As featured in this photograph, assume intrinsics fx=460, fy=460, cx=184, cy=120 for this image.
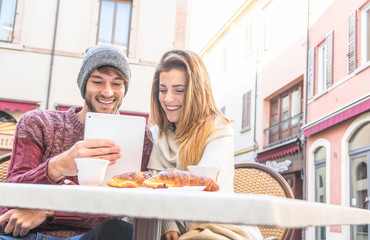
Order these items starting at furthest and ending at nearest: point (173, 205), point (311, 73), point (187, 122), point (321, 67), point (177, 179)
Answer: point (311, 73) < point (321, 67) < point (187, 122) < point (177, 179) < point (173, 205)

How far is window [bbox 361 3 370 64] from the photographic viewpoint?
9.03 m

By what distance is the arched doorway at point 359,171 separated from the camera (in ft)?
29.0

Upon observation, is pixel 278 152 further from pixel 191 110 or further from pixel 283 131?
pixel 191 110

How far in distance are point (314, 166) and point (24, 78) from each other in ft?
23.7

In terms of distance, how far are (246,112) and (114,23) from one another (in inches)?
279

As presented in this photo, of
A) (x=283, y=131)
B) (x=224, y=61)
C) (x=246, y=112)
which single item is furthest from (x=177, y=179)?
(x=224, y=61)

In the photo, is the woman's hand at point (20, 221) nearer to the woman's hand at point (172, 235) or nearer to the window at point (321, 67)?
the woman's hand at point (172, 235)

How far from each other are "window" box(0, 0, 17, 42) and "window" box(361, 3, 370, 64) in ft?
24.1

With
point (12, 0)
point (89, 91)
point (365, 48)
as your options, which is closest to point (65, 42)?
point (12, 0)

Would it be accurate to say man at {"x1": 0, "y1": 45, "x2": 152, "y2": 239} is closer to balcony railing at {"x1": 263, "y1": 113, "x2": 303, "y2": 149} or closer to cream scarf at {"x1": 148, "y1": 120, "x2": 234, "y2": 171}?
cream scarf at {"x1": 148, "y1": 120, "x2": 234, "y2": 171}

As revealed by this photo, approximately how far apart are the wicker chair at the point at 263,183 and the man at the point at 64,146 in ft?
1.45

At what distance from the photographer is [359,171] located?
9.23 meters

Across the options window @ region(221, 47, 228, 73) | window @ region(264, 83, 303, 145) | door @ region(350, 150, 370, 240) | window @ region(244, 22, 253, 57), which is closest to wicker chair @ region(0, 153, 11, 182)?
door @ region(350, 150, 370, 240)

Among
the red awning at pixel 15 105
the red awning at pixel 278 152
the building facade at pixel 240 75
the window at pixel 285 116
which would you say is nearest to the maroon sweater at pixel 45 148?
the red awning at pixel 15 105
